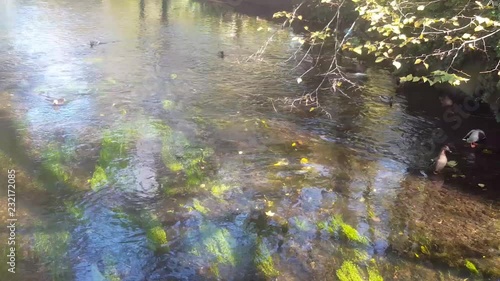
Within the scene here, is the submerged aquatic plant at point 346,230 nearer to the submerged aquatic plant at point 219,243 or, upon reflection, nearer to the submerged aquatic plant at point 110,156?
the submerged aquatic plant at point 219,243

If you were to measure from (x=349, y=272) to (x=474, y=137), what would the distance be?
5.13m

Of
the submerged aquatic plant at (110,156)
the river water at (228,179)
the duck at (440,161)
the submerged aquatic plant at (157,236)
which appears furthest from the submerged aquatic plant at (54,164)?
the duck at (440,161)

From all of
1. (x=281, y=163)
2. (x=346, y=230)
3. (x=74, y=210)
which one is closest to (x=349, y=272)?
→ (x=346, y=230)

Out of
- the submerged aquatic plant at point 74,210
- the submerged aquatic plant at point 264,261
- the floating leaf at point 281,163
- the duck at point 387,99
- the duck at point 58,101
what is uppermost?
the submerged aquatic plant at point 264,261

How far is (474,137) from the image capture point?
29.5 ft

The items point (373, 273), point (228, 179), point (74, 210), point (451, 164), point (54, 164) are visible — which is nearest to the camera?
point (373, 273)

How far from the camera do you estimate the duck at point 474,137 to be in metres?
8.96

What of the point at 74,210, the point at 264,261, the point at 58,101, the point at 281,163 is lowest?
the point at 58,101

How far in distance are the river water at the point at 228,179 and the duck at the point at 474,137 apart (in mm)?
168

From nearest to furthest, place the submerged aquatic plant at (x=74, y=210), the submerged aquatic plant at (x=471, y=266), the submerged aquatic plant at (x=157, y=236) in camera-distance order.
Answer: the submerged aquatic plant at (x=471, y=266), the submerged aquatic plant at (x=157, y=236), the submerged aquatic plant at (x=74, y=210)

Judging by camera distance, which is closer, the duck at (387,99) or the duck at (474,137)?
the duck at (474,137)

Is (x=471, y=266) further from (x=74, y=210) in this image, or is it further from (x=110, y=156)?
(x=110, y=156)

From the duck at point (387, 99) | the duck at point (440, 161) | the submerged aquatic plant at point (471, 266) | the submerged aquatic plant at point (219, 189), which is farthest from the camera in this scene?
the duck at point (387, 99)

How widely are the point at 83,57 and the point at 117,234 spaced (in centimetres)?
970
